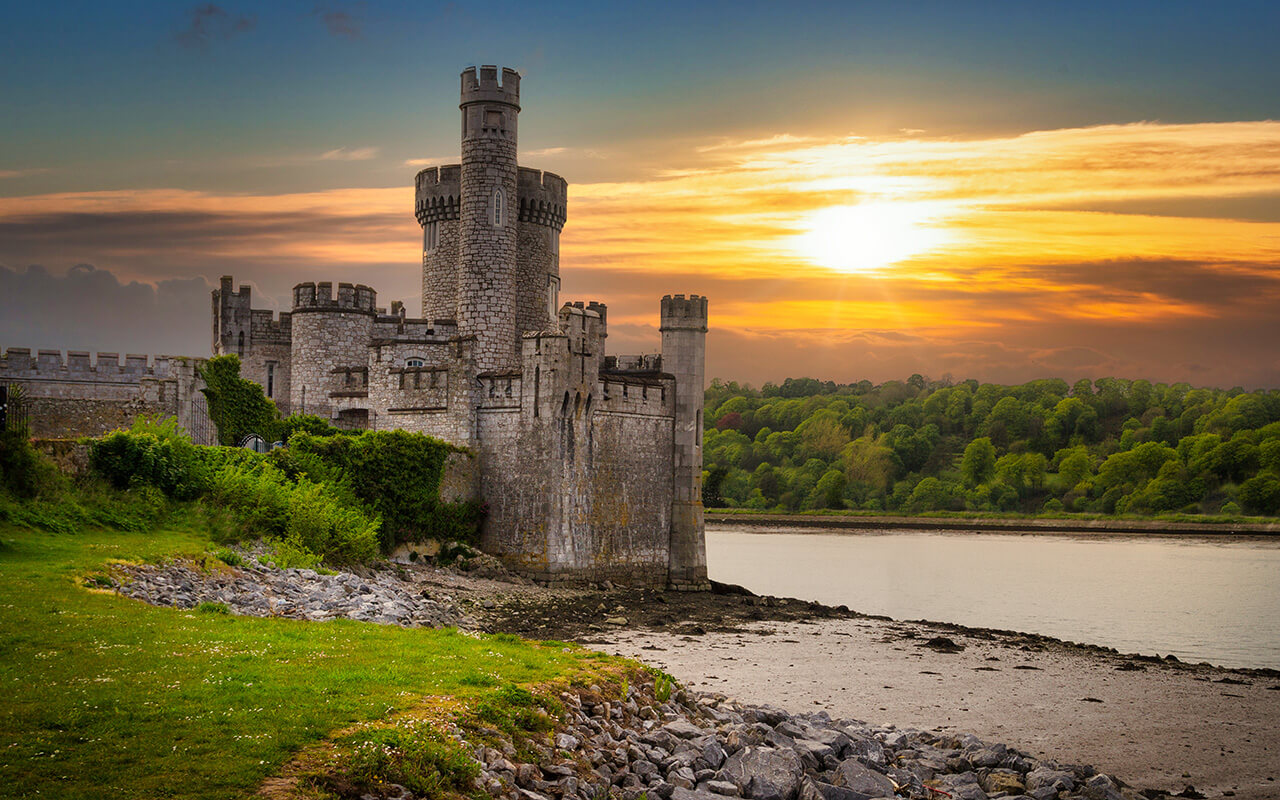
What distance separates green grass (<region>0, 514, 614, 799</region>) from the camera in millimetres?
9141

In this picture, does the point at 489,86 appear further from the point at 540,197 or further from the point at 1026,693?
the point at 1026,693

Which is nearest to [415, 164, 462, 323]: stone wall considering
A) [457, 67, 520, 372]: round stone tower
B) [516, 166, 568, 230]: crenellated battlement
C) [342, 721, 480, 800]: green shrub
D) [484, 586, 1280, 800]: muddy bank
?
[516, 166, 568, 230]: crenellated battlement

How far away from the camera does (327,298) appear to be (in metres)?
39.6

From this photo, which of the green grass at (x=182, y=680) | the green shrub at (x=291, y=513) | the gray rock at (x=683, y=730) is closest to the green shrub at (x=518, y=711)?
the green grass at (x=182, y=680)

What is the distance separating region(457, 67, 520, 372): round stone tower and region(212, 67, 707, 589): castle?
0.05 meters

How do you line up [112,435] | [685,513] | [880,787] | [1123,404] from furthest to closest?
[1123,404] → [685,513] → [112,435] → [880,787]

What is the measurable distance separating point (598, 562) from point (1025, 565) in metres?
35.3

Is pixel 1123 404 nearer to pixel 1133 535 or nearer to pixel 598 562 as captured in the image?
pixel 1133 535

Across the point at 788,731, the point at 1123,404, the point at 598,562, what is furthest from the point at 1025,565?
the point at 1123,404

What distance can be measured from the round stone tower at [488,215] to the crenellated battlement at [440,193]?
4.07 meters

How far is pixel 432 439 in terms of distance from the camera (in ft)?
103

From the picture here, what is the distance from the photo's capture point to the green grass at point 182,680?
30.0ft

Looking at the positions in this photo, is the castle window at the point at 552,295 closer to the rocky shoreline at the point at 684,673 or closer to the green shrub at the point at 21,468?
the rocky shoreline at the point at 684,673

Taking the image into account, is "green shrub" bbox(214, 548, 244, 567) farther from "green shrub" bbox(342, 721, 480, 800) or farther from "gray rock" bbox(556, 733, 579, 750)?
"green shrub" bbox(342, 721, 480, 800)
